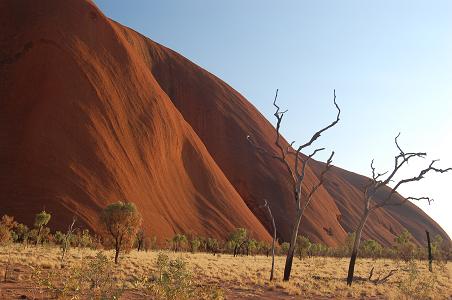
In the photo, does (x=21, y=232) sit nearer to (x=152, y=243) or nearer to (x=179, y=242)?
(x=152, y=243)

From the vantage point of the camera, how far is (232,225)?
60.7 m

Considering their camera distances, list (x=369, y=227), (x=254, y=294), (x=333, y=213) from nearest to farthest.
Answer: (x=254, y=294) → (x=333, y=213) → (x=369, y=227)

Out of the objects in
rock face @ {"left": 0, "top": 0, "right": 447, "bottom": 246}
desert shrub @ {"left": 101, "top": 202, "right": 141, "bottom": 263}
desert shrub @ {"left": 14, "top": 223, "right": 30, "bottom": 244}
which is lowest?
desert shrub @ {"left": 14, "top": 223, "right": 30, "bottom": 244}

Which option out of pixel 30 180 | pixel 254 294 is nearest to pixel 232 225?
pixel 30 180

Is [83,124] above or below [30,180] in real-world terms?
above

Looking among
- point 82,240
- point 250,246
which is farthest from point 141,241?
point 250,246

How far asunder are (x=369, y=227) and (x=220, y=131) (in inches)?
1734

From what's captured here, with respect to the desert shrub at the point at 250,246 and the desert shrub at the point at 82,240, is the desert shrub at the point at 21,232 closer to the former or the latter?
the desert shrub at the point at 82,240

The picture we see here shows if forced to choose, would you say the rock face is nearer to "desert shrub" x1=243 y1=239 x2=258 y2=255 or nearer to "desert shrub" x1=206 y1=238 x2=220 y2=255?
"desert shrub" x1=206 y1=238 x2=220 y2=255

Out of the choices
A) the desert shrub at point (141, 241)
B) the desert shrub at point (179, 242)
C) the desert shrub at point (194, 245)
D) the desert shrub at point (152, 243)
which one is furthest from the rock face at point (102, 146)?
the desert shrub at point (194, 245)

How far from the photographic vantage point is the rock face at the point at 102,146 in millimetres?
46844

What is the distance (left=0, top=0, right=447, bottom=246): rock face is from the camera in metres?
46.8

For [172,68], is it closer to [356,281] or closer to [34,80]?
[34,80]

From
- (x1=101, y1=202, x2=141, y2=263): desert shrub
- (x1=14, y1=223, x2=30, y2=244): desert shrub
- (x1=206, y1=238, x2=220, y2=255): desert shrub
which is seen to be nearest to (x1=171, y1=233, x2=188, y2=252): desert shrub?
(x1=206, y1=238, x2=220, y2=255): desert shrub
